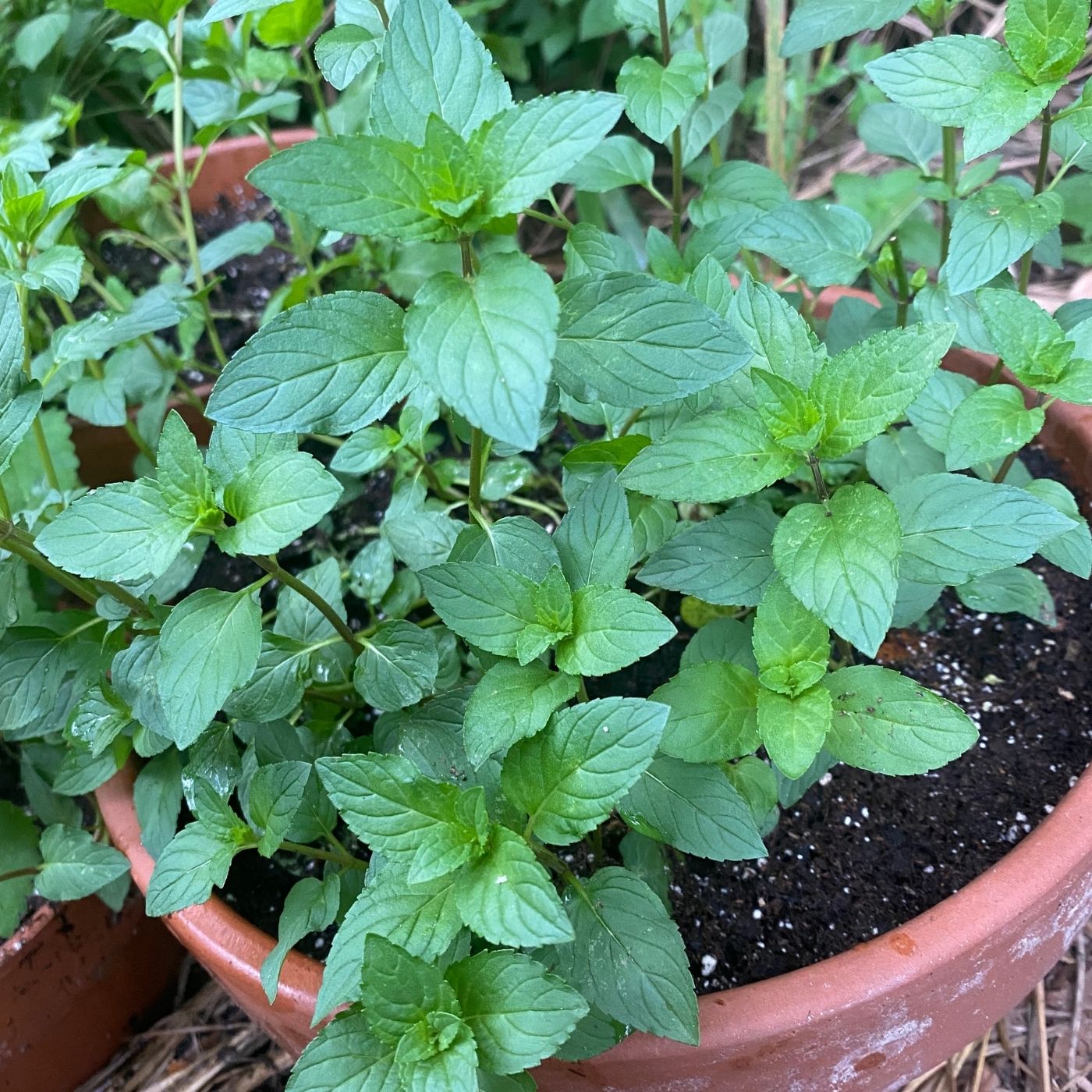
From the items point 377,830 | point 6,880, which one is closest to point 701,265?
point 377,830

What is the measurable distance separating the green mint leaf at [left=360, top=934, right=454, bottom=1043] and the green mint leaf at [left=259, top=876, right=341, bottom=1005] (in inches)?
6.2

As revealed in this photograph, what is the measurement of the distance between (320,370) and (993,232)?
0.59 metres

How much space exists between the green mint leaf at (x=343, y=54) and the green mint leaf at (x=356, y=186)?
10.0 inches

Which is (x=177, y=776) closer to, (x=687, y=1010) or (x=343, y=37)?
(x=687, y=1010)

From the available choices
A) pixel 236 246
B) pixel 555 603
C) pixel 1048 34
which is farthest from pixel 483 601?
pixel 236 246

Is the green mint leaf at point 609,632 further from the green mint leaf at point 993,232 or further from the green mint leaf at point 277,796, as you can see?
the green mint leaf at point 993,232

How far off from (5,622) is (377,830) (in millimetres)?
430

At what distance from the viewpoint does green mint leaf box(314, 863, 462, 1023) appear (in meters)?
0.67

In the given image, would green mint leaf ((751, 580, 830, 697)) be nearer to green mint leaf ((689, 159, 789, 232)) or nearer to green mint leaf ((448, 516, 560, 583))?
green mint leaf ((448, 516, 560, 583))

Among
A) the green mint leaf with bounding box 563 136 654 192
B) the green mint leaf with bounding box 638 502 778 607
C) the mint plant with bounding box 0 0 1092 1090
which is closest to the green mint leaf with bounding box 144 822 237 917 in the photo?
the mint plant with bounding box 0 0 1092 1090

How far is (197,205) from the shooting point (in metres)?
1.80

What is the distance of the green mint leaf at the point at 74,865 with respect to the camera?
38.8 inches

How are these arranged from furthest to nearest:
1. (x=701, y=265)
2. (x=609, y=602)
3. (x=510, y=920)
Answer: (x=701, y=265)
(x=609, y=602)
(x=510, y=920)

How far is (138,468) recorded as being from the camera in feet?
4.75
